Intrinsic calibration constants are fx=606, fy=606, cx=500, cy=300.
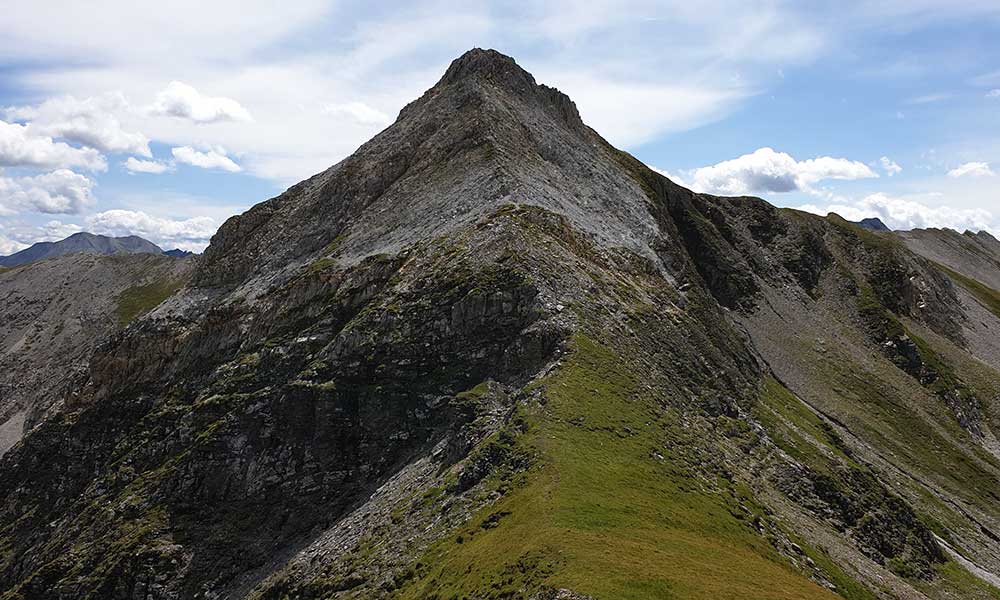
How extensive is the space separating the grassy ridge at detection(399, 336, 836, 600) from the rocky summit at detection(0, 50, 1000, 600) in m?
0.21

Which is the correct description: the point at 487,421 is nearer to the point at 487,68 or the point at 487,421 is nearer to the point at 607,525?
the point at 607,525

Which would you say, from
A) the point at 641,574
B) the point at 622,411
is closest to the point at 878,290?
the point at 622,411

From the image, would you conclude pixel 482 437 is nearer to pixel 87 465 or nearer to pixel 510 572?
pixel 510 572

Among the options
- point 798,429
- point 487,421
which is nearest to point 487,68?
point 798,429

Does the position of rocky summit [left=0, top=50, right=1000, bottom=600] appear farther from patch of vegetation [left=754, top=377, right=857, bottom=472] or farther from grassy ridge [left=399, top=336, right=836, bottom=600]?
patch of vegetation [left=754, top=377, right=857, bottom=472]

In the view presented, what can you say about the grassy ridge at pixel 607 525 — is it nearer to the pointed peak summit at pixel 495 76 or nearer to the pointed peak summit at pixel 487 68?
the pointed peak summit at pixel 495 76

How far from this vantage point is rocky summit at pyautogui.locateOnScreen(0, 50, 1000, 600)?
3678cm

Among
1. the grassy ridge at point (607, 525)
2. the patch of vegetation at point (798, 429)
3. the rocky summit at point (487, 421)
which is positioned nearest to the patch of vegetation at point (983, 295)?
the rocky summit at point (487, 421)

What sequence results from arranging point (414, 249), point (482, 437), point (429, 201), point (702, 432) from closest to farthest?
point (482, 437)
point (702, 432)
point (414, 249)
point (429, 201)

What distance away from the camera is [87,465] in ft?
249

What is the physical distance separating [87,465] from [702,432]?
242ft

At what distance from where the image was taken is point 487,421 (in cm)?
4753

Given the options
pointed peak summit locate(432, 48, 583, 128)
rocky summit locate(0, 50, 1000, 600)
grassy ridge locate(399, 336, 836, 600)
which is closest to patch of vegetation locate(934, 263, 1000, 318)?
rocky summit locate(0, 50, 1000, 600)

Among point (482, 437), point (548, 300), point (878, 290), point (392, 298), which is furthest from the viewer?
point (878, 290)
